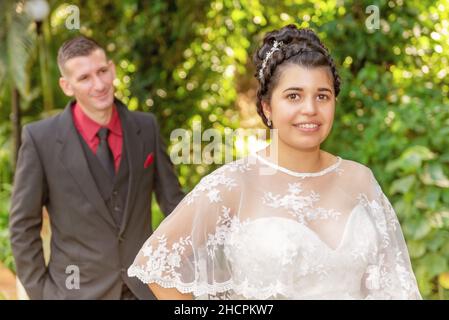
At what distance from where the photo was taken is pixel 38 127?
332cm

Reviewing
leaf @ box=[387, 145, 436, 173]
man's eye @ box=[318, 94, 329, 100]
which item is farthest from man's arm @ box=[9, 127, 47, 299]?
leaf @ box=[387, 145, 436, 173]

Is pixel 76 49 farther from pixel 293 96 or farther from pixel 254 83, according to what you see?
pixel 254 83

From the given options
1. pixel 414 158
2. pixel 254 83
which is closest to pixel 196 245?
pixel 414 158

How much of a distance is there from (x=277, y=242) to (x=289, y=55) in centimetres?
60

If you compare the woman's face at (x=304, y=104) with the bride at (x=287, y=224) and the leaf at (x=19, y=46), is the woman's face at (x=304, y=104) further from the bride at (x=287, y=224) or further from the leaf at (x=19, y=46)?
the leaf at (x=19, y=46)

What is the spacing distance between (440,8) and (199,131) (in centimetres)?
234

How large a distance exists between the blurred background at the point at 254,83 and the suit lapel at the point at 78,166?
1007mm

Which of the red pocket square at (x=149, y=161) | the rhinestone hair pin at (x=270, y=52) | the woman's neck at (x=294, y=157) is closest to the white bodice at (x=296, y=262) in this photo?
the woman's neck at (x=294, y=157)

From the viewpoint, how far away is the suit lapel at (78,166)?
3225 mm

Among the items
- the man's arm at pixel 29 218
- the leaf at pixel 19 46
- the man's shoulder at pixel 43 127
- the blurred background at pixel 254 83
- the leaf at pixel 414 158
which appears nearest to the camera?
the man's arm at pixel 29 218

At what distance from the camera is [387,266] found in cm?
229
